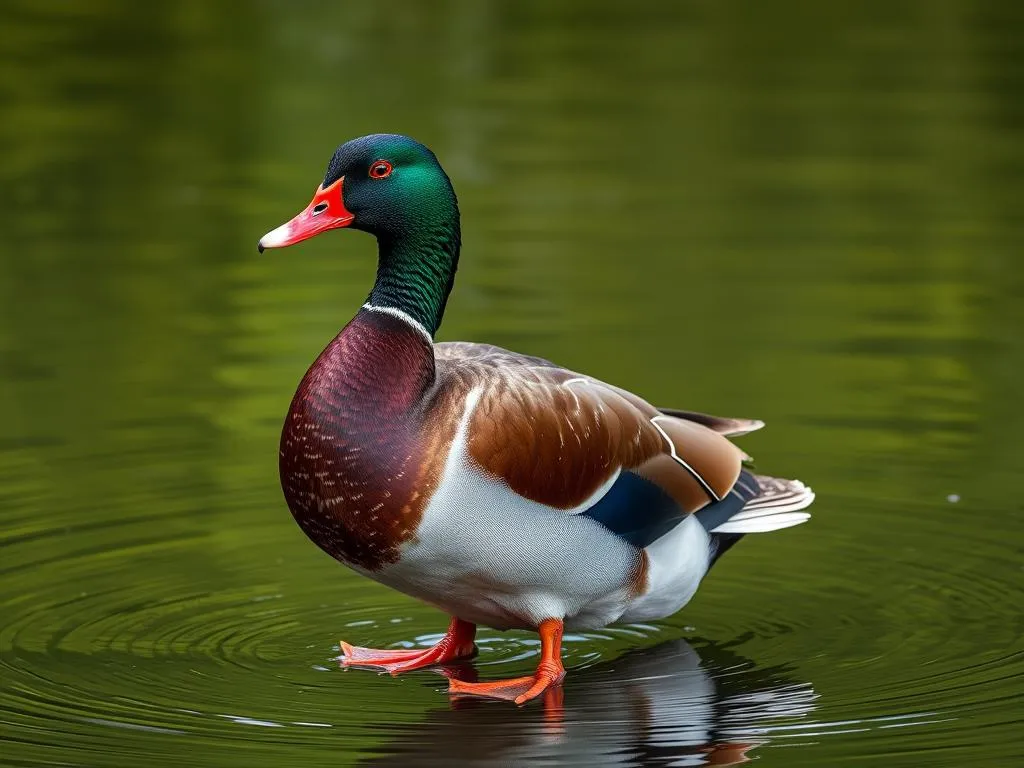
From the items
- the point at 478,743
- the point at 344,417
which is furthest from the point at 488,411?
the point at 478,743

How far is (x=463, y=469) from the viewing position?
23.4 ft

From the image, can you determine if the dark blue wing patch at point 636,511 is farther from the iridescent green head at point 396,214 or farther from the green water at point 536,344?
the iridescent green head at point 396,214

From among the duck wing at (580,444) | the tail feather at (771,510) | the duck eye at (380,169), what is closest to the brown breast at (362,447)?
the duck wing at (580,444)

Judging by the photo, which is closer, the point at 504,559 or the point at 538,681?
the point at 504,559

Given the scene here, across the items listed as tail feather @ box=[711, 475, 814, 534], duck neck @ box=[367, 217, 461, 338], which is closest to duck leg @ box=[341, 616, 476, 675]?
tail feather @ box=[711, 475, 814, 534]

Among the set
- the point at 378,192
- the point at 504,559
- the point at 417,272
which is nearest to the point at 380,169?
the point at 378,192

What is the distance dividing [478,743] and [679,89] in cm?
1537

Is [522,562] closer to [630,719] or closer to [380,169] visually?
[630,719]

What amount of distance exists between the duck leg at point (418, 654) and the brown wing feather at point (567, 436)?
0.78 meters

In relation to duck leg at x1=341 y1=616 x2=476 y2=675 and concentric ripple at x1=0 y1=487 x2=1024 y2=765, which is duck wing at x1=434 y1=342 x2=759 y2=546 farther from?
duck leg at x1=341 y1=616 x2=476 y2=675

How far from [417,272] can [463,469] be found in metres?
0.87

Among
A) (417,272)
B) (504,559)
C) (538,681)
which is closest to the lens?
(504,559)

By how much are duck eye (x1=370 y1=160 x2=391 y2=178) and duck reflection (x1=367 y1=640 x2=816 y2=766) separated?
71.0 inches

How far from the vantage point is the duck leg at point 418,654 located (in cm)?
775
